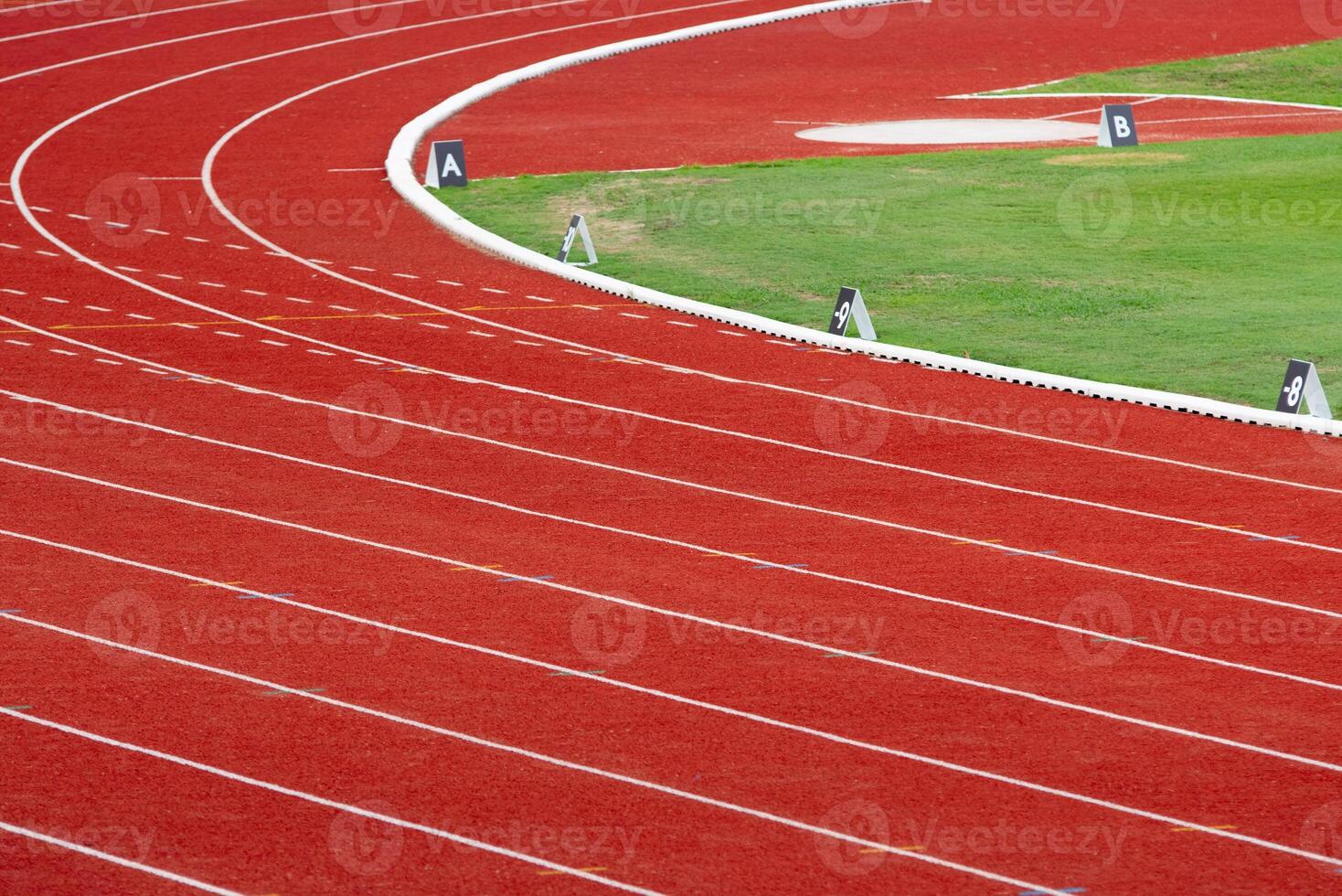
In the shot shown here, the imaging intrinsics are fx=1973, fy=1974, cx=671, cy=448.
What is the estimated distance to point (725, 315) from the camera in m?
16.0

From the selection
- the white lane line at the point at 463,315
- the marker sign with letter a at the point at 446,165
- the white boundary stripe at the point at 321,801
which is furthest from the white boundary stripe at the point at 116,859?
the marker sign with letter a at the point at 446,165

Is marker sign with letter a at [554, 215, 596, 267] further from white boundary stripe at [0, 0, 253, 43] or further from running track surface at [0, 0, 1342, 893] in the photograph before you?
white boundary stripe at [0, 0, 253, 43]

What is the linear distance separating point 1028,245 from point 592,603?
31.2 ft

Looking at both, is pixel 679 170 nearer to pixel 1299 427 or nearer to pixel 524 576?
pixel 1299 427

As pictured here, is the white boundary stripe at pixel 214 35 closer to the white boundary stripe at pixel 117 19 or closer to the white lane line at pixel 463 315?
the white boundary stripe at pixel 117 19

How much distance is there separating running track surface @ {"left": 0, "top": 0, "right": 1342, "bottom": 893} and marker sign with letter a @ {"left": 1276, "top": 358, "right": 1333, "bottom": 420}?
0.38 metres

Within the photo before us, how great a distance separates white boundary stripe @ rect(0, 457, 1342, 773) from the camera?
8188mm

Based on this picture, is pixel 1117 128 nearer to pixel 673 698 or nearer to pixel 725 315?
pixel 725 315

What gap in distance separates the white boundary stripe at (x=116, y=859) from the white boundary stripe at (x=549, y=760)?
1.51m

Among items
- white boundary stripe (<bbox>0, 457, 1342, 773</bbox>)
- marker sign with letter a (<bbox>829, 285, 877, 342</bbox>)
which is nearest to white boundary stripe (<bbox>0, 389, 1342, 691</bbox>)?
white boundary stripe (<bbox>0, 457, 1342, 773</bbox>)

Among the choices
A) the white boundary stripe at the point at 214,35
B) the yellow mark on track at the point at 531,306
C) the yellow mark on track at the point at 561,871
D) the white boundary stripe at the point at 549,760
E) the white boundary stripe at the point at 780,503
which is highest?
the white boundary stripe at the point at 214,35

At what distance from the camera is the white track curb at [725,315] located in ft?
43.1

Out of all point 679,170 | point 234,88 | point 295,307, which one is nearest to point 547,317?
point 295,307

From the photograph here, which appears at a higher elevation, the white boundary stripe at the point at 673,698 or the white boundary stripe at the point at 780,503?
the white boundary stripe at the point at 673,698
